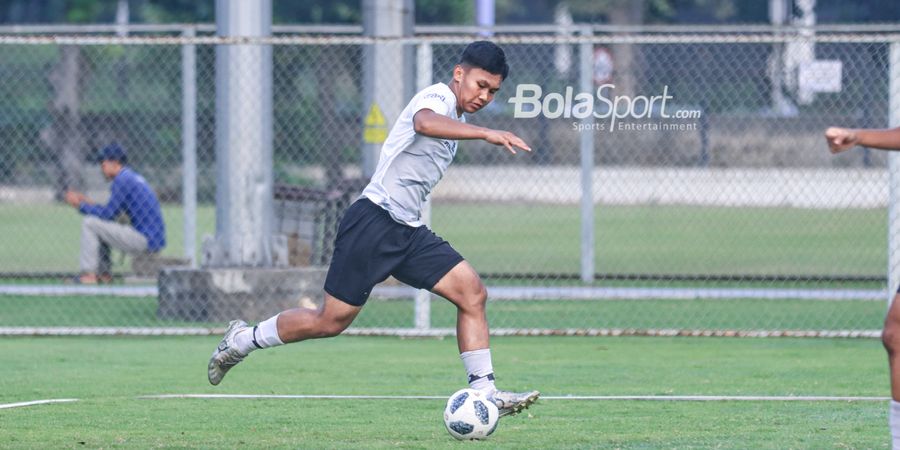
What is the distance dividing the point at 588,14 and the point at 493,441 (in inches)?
1672

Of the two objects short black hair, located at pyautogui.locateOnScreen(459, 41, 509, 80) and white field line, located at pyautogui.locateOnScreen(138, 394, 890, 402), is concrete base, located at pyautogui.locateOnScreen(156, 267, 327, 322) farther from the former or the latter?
short black hair, located at pyautogui.locateOnScreen(459, 41, 509, 80)

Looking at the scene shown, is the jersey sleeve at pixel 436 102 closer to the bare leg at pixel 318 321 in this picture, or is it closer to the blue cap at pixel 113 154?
the bare leg at pixel 318 321

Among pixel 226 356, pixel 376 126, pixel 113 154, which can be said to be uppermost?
pixel 376 126

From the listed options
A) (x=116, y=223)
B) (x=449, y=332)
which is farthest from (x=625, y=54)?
(x=449, y=332)

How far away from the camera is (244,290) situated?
12.8 metres

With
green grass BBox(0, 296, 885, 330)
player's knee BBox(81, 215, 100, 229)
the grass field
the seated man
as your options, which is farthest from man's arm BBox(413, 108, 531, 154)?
the grass field

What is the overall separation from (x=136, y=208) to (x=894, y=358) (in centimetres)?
1075

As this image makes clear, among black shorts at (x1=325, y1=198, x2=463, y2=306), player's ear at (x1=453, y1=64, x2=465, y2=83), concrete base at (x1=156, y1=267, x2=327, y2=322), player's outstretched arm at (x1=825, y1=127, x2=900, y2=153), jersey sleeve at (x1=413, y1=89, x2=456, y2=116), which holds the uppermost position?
player's ear at (x1=453, y1=64, x2=465, y2=83)

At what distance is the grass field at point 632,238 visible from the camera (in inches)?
721

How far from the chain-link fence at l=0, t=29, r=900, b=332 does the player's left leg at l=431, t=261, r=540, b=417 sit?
3960mm

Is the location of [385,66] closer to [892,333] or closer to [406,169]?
[406,169]

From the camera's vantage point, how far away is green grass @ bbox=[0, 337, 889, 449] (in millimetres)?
7418

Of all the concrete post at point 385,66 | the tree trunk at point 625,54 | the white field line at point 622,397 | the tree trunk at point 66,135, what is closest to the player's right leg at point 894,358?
the white field line at point 622,397

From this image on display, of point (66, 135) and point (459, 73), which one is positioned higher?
point (459, 73)
